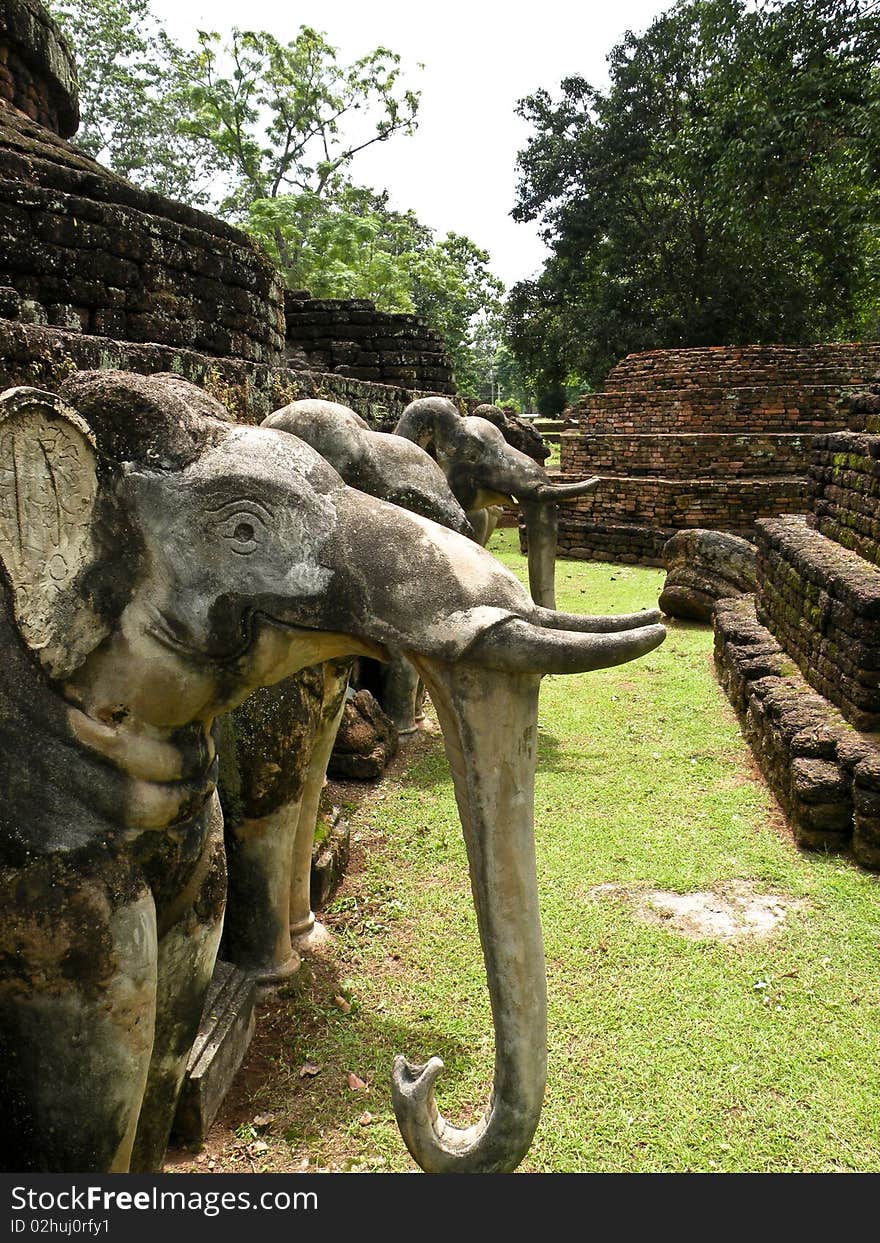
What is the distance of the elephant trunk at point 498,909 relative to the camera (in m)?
1.26

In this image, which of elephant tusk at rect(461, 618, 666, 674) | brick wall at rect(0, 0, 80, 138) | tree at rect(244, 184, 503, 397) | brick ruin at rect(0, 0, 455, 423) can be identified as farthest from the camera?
tree at rect(244, 184, 503, 397)

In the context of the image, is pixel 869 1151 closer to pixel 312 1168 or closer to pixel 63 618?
pixel 312 1168

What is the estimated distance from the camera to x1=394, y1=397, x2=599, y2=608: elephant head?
4648mm

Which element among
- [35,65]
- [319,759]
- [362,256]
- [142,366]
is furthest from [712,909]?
[362,256]

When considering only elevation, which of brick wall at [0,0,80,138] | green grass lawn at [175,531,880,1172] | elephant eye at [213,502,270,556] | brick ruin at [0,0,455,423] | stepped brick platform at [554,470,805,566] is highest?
brick wall at [0,0,80,138]

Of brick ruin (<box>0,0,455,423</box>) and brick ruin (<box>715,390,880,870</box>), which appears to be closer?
brick ruin (<box>0,0,455,423</box>)

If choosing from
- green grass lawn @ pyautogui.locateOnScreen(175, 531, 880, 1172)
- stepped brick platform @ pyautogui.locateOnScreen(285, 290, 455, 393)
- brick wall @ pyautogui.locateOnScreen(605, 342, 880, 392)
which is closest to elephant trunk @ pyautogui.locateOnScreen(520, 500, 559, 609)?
green grass lawn @ pyautogui.locateOnScreen(175, 531, 880, 1172)

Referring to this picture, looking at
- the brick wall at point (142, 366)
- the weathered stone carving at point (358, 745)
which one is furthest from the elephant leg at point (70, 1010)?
the weathered stone carving at point (358, 745)

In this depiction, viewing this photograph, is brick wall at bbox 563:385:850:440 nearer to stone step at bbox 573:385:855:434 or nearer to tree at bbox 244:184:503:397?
stone step at bbox 573:385:855:434

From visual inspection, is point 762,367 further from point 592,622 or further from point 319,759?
point 592,622

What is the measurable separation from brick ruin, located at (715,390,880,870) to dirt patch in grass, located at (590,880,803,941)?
0.62 meters

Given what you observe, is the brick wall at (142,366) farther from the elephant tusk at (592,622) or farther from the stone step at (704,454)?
the stone step at (704,454)

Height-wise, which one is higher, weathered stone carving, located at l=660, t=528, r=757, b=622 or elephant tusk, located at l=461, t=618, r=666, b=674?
elephant tusk, located at l=461, t=618, r=666, b=674

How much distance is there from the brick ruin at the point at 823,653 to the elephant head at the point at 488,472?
1607 millimetres
